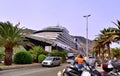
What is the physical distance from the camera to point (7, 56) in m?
45.5

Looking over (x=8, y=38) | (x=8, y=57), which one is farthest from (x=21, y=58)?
(x=8, y=38)

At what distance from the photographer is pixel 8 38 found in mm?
44469

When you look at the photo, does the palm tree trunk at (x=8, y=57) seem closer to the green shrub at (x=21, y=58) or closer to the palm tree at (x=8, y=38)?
the palm tree at (x=8, y=38)

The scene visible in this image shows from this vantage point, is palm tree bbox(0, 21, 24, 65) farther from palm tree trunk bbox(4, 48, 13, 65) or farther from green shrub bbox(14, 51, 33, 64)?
green shrub bbox(14, 51, 33, 64)

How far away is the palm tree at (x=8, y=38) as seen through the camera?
44562 millimetres

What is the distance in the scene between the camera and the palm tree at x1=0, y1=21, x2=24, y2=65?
4456cm

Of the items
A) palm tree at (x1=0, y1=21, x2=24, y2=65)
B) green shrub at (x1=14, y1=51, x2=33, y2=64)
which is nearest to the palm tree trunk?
palm tree at (x1=0, y1=21, x2=24, y2=65)

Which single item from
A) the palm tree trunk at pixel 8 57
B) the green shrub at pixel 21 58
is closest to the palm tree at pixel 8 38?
the palm tree trunk at pixel 8 57

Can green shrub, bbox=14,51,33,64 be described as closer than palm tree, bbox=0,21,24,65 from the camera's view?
No

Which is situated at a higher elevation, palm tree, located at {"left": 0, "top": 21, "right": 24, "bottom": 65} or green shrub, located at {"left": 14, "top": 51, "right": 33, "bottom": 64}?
palm tree, located at {"left": 0, "top": 21, "right": 24, "bottom": 65}

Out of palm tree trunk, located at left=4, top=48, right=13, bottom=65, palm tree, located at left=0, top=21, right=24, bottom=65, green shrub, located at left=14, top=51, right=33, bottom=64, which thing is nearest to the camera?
palm tree, located at left=0, top=21, right=24, bottom=65

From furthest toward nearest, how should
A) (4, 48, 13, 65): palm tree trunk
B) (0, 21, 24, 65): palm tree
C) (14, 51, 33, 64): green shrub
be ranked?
(14, 51, 33, 64): green shrub < (4, 48, 13, 65): palm tree trunk < (0, 21, 24, 65): palm tree

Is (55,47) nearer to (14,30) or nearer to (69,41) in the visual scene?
(69,41)

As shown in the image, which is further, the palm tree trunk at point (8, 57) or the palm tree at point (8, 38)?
the palm tree trunk at point (8, 57)
